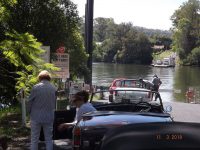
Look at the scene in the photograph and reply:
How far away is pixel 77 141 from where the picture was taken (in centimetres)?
638

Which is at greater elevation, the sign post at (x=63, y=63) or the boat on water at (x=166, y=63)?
the sign post at (x=63, y=63)

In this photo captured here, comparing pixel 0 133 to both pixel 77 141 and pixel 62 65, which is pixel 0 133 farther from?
pixel 77 141

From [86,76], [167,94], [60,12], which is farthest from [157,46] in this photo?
[60,12]

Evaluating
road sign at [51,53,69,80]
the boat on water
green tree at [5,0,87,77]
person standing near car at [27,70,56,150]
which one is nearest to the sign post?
road sign at [51,53,69,80]

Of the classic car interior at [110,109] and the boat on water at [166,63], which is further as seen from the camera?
the boat on water at [166,63]

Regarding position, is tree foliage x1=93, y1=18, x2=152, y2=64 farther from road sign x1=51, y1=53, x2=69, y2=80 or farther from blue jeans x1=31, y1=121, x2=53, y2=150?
blue jeans x1=31, y1=121, x2=53, y2=150

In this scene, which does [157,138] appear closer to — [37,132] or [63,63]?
[37,132]

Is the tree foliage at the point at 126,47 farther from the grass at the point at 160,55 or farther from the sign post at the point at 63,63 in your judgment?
the sign post at the point at 63,63

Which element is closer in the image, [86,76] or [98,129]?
[98,129]

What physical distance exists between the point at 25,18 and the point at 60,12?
4.25 ft

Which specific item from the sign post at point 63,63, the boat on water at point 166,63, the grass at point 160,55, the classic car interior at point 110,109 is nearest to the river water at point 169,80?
the sign post at point 63,63

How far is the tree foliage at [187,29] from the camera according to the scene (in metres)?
137

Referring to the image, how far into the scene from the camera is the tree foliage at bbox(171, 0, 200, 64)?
13738 centimetres

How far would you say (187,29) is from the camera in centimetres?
13738
